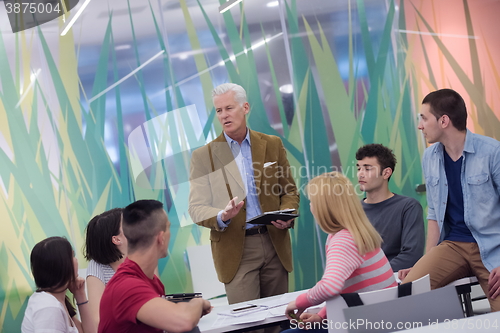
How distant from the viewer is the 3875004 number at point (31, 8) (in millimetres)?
4148

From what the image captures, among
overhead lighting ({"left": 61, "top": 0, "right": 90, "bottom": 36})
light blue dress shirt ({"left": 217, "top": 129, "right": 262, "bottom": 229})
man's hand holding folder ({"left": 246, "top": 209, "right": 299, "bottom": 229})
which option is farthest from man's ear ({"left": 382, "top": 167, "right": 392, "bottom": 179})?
overhead lighting ({"left": 61, "top": 0, "right": 90, "bottom": 36})

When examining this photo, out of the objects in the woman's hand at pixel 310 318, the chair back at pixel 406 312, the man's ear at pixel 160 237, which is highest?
the man's ear at pixel 160 237

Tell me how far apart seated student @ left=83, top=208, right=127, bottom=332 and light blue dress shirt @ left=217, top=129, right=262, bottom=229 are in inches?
35.0

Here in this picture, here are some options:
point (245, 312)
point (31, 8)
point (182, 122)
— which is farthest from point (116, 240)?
point (31, 8)

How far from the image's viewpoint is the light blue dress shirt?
3059 mm

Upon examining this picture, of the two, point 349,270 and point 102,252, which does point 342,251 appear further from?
point 102,252

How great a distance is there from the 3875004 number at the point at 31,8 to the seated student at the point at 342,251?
3.18 m

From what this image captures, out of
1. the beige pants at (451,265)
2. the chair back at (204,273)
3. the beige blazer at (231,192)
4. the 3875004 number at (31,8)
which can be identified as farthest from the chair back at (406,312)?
the 3875004 number at (31,8)

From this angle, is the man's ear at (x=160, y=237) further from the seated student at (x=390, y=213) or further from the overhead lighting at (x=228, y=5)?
the overhead lighting at (x=228, y=5)

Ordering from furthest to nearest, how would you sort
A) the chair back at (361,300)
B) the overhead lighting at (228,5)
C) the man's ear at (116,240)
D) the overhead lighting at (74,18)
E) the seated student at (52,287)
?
the overhead lighting at (228,5)
the overhead lighting at (74,18)
the man's ear at (116,240)
the seated student at (52,287)
the chair back at (361,300)

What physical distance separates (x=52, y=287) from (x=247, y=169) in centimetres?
139

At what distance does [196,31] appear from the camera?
4371 millimetres

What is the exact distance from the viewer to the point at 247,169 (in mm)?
3104

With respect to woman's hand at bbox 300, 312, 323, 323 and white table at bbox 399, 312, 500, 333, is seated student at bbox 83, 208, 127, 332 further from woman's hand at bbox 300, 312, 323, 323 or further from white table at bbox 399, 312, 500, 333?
white table at bbox 399, 312, 500, 333
